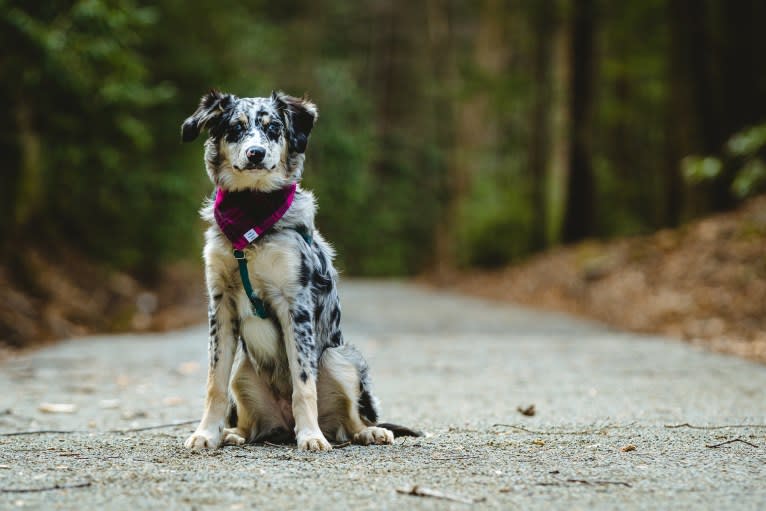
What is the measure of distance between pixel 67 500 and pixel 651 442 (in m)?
3.43

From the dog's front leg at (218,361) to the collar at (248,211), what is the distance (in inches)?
16.0

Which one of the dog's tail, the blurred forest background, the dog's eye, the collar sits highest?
the blurred forest background

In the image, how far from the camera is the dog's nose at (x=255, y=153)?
5.22 metres

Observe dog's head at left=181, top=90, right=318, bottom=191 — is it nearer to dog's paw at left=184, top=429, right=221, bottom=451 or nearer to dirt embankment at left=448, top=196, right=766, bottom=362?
dog's paw at left=184, top=429, right=221, bottom=451

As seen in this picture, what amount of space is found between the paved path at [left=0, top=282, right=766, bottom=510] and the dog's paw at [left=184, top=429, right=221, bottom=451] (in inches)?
4.7

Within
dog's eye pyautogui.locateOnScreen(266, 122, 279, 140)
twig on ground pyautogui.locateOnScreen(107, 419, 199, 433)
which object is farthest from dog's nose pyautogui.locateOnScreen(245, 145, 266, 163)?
twig on ground pyautogui.locateOnScreen(107, 419, 199, 433)

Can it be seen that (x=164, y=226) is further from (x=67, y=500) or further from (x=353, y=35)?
(x=353, y=35)

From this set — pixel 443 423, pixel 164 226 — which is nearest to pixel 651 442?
A: pixel 443 423

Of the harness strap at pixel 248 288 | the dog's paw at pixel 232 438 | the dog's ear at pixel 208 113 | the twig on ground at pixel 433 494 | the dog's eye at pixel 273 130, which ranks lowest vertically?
the twig on ground at pixel 433 494

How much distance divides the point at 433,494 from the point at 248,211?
2177 mm

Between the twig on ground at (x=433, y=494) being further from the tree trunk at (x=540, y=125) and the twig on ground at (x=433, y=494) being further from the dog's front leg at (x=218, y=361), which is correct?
the tree trunk at (x=540, y=125)

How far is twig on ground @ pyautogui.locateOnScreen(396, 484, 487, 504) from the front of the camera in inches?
156

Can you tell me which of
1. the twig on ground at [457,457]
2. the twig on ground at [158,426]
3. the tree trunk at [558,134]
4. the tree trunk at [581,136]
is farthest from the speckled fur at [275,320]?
the tree trunk at [558,134]

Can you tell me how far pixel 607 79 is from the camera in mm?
33844
